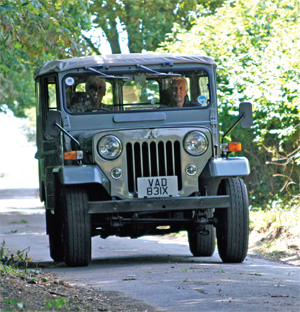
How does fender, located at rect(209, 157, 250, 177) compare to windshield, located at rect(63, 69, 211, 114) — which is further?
windshield, located at rect(63, 69, 211, 114)

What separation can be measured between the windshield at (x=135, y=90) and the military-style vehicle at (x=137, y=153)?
0.04 ft

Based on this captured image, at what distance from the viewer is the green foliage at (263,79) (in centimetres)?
1312

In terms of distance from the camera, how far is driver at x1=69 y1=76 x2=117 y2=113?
28.3 feet

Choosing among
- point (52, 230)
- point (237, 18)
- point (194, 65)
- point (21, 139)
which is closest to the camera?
point (194, 65)

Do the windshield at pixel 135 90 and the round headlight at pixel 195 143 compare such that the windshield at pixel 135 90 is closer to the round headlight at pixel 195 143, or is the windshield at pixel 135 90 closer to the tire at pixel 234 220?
the round headlight at pixel 195 143

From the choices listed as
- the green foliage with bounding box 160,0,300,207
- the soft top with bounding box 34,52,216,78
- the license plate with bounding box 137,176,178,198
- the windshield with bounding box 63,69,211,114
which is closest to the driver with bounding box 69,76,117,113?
the windshield with bounding box 63,69,211,114

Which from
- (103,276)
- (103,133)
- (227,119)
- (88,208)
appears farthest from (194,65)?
(227,119)

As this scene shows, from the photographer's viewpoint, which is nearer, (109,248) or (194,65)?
(194,65)

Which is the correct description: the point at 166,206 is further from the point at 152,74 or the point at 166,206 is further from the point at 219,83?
the point at 219,83

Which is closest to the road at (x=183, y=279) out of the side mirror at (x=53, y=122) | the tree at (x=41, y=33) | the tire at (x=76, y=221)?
the tire at (x=76, y=221)

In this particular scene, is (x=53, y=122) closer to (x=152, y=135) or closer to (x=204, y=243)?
(x=152, y=135)

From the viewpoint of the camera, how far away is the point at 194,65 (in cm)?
883

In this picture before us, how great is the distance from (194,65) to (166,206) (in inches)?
84.9

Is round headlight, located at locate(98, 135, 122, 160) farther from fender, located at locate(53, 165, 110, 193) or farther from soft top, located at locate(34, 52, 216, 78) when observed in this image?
soft top, located at locate(34, 52, 216, 78)
